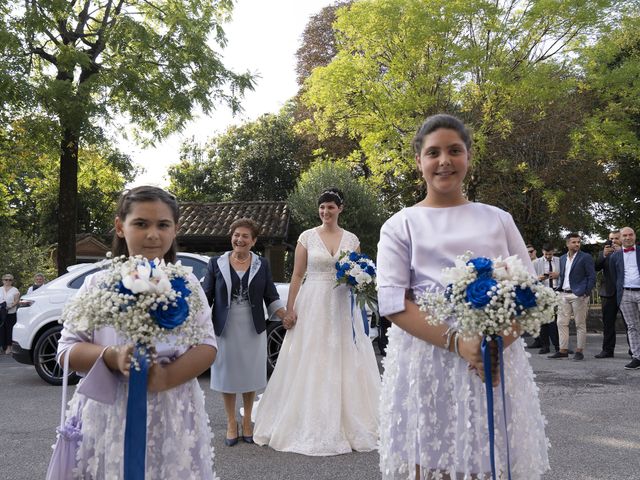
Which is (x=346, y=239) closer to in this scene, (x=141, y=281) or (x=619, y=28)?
(x=141, y=281)

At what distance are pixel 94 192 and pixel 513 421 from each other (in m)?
41.5

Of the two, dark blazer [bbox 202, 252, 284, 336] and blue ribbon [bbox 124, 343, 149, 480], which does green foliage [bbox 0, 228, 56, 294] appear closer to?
dark blazer [bbox 202, 252, 284, 336]

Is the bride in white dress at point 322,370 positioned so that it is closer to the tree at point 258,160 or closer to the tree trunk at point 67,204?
the tree trunk at point 67,204

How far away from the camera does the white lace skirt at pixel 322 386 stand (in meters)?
5.40

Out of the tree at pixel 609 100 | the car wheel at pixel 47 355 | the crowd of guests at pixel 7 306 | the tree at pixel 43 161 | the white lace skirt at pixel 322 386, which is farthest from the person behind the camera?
the tree at pixel 609 100

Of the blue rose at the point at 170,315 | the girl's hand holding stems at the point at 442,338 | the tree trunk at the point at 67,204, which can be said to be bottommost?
the girl's hand holding stems at the point at 442,338

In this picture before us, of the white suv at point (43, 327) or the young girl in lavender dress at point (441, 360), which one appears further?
the white suv at point (43, 327)

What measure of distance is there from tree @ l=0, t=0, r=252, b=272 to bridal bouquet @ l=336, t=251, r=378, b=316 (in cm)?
1065

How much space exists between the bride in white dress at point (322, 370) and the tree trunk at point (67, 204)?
1089 cm

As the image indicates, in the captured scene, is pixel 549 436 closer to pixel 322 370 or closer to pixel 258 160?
pixel 322 370

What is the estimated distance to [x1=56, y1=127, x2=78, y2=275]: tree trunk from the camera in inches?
605

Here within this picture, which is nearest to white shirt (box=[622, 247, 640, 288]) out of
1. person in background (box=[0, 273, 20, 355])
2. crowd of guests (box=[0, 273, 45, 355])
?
crowd of guests (box=[0, 273, 45, 355])

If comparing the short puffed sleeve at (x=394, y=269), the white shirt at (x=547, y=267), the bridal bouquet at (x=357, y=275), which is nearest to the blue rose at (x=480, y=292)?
the short puffed sleeve at (x=394, y=269)

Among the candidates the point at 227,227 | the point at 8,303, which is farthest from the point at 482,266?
the point at 227,227
